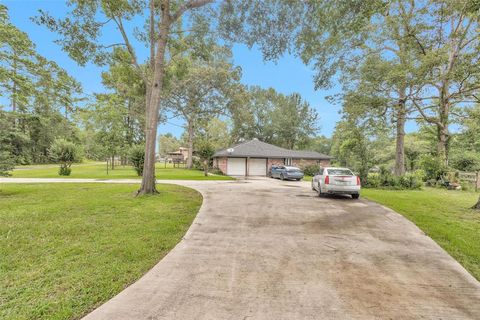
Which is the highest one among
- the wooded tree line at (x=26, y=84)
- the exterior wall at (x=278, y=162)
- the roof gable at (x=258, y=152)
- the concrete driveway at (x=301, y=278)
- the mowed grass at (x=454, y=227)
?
the wooded tree line at (x=26, y=84)

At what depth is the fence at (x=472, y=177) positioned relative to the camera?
15.3 metres

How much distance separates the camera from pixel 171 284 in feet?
9.86

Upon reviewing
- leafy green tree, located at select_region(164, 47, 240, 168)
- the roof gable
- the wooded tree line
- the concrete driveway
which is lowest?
the concrete driveway

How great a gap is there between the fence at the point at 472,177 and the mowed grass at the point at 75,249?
61.8 feet

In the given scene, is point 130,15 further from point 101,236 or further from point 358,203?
point 358,203

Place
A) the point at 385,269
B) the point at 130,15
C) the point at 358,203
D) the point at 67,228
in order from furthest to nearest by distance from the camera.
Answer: the point at 130,15, the point at 358,203, the point at 67,228, the point at 385,269

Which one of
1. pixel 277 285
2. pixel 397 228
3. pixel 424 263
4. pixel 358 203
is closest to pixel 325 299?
pixel 277 285

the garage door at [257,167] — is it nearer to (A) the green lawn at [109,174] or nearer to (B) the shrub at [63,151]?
(A) the green lawn at [109,174]

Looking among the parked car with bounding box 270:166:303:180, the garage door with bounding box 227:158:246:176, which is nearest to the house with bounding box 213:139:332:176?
the garage door with bounding box 227:158:246:176

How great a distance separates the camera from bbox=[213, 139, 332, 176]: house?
24750mm

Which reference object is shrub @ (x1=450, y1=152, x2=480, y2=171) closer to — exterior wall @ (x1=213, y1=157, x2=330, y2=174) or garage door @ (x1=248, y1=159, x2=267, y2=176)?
exterior wall @ (x1=213, y1=157, x2=330, y2=174)

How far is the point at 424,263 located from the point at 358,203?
198 inches

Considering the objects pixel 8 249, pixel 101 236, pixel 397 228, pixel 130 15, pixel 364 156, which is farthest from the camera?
pixel 364 156

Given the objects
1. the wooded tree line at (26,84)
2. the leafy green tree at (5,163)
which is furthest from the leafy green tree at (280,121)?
the leafy green tree at (5,163)
